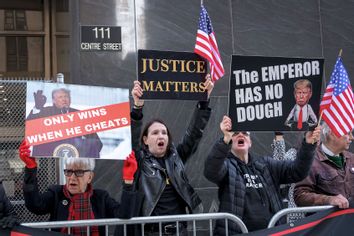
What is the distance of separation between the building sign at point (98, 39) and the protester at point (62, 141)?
4059 mm

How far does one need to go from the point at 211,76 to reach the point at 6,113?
3550mm

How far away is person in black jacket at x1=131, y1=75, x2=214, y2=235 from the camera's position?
4.99 m

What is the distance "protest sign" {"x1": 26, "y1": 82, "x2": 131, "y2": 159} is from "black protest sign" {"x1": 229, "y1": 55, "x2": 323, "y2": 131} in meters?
1.04

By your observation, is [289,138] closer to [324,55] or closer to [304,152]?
[324,55]

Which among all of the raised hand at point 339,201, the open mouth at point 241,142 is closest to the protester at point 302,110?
the open mouth at point 241,142

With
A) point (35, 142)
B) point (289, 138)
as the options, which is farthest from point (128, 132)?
point (289, 138)

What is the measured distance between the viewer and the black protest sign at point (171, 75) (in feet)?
17.0

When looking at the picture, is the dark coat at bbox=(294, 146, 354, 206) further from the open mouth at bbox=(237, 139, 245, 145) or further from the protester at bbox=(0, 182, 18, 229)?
the protester at bbox=(0, 182, 18, 229)

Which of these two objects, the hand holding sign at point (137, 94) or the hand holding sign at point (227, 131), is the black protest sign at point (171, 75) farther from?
the hand holding sign at point (227, 131)

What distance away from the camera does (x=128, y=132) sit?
193 inches

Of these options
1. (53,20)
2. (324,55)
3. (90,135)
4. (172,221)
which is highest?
(53,20)

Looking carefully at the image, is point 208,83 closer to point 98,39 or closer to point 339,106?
point 339,106

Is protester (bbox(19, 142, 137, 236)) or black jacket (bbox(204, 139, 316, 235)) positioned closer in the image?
protester (bbox(19, 142, 137, 236))

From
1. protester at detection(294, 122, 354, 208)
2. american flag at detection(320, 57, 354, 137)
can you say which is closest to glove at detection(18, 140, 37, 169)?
protester at detection(294, 122, 354, 208)
